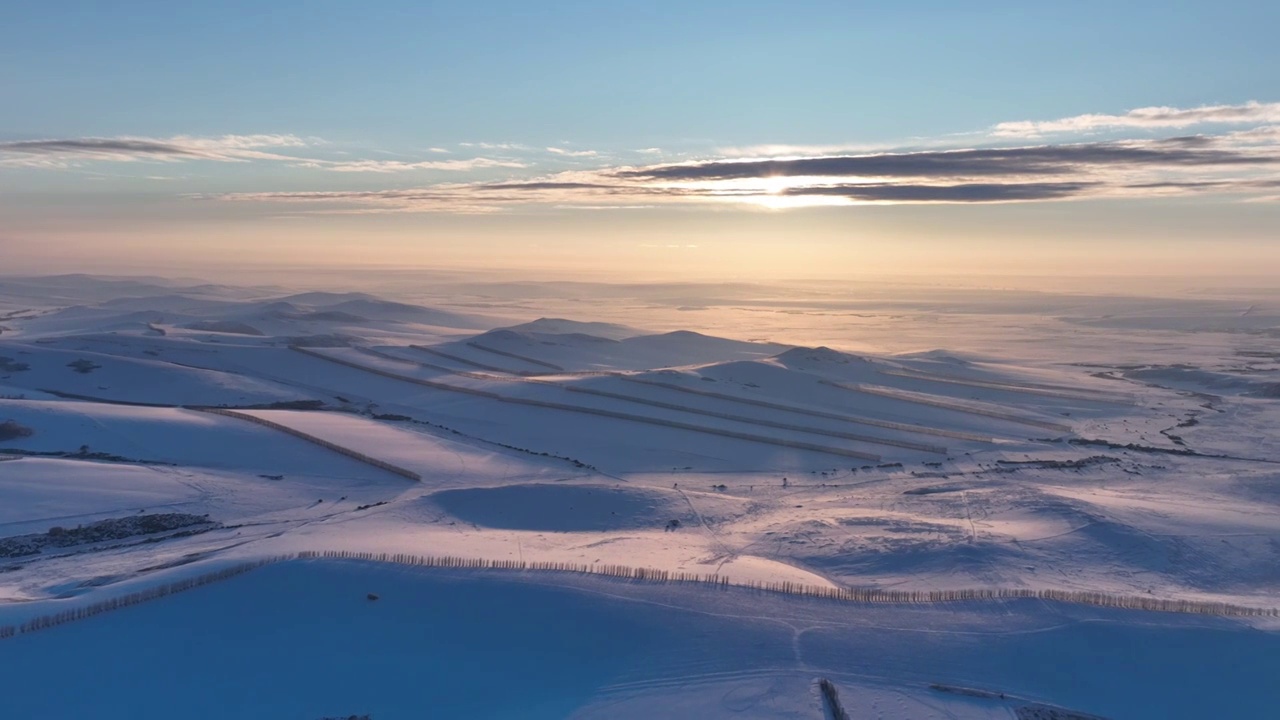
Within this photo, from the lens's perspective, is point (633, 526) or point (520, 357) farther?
point (520, 357)

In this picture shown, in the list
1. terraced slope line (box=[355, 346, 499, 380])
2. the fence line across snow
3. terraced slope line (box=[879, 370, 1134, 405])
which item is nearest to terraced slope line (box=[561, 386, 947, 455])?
terraced slope line (box=[355, 346, 499, 380])

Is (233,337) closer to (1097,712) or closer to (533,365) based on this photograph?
(533,365)

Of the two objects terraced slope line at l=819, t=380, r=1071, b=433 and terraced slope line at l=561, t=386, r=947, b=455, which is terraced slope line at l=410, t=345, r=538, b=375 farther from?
terraced slope line at l=819, t=380, r=1071, b=433

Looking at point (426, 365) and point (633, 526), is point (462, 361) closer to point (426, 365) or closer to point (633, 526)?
point (426, 365)

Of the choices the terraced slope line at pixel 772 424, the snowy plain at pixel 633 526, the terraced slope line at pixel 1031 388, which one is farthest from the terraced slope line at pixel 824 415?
the terraced slope line at pixel 1031 388

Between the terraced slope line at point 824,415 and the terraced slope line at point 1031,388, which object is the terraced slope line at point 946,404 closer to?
the terraced slope line at point 824,415

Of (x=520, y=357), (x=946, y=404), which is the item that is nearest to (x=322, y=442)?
(x=946, y=404)

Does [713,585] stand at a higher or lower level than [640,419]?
higher
